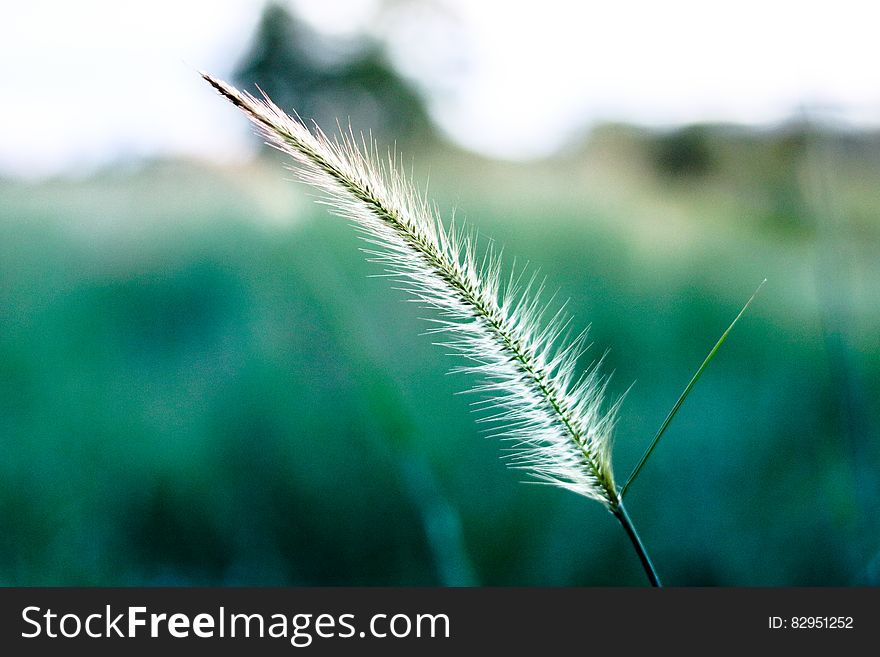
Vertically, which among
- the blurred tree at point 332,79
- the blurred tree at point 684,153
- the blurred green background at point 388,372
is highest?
the blurred tree at point 332,79

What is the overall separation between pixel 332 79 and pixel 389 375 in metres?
1.10

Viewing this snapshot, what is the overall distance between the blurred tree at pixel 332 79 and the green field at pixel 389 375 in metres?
0.28

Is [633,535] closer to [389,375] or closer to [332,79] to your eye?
[389,375]

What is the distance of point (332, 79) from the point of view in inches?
69.6

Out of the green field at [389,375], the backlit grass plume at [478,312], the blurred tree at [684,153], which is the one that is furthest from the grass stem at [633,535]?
the blurred tree at [684,153]

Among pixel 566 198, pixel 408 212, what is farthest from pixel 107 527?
pixel 566 198

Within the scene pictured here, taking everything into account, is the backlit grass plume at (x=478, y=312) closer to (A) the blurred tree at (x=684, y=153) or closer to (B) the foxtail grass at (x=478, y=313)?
(B) the foxtail grass at (x=478, y=313)

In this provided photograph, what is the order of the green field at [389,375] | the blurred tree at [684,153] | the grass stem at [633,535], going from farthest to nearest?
1. the blurred tree at [684,153]
2. the green field at [389,375]
3. the grass stem at [633,535]

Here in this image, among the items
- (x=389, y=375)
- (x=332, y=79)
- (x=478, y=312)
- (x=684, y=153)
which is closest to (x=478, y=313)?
(x=478, y=312)

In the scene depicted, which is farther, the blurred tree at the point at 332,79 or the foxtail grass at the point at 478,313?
the blurred tree at the point at 332,79

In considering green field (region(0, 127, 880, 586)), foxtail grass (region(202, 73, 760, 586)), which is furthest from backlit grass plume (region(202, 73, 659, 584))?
green field (region(0, 127, 880, 586))

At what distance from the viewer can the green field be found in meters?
1.22

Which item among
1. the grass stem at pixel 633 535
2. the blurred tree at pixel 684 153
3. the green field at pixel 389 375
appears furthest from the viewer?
the blurred tree at pixel 684 153

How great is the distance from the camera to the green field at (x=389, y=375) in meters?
1.22
